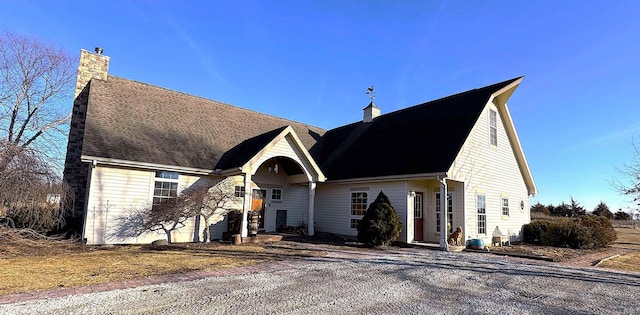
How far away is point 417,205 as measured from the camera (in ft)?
47.5

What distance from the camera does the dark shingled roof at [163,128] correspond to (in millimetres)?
12234

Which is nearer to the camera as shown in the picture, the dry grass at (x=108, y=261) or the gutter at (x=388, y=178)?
the dry grass at (x=108, y=261)

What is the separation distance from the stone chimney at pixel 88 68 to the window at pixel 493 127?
16.4 metres

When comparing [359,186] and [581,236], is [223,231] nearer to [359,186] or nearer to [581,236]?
[359,186]

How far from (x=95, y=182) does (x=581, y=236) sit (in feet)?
58.7

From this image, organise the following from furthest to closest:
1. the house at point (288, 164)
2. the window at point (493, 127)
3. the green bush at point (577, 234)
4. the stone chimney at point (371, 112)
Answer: the stone chimney at point (371, 112)
the window at point (493, 127)
the green bush at point (577, 234)
the house at point (288, 164)

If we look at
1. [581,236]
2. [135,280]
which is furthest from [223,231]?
[581,236]

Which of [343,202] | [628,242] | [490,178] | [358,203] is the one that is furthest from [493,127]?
[628,242]

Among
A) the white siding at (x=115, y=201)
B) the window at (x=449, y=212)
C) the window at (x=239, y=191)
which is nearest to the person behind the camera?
the white siding at (x=115, y=201)

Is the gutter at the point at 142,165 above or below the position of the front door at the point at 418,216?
above

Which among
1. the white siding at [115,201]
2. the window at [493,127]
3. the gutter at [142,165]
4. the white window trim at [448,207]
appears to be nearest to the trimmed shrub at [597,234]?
the window at [493,127]

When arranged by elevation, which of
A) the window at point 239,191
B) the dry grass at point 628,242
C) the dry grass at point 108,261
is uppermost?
the window at point 239,191

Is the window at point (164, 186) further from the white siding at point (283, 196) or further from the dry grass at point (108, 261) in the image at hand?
the white siding at point (283, 196)

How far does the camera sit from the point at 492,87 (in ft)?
49.5
